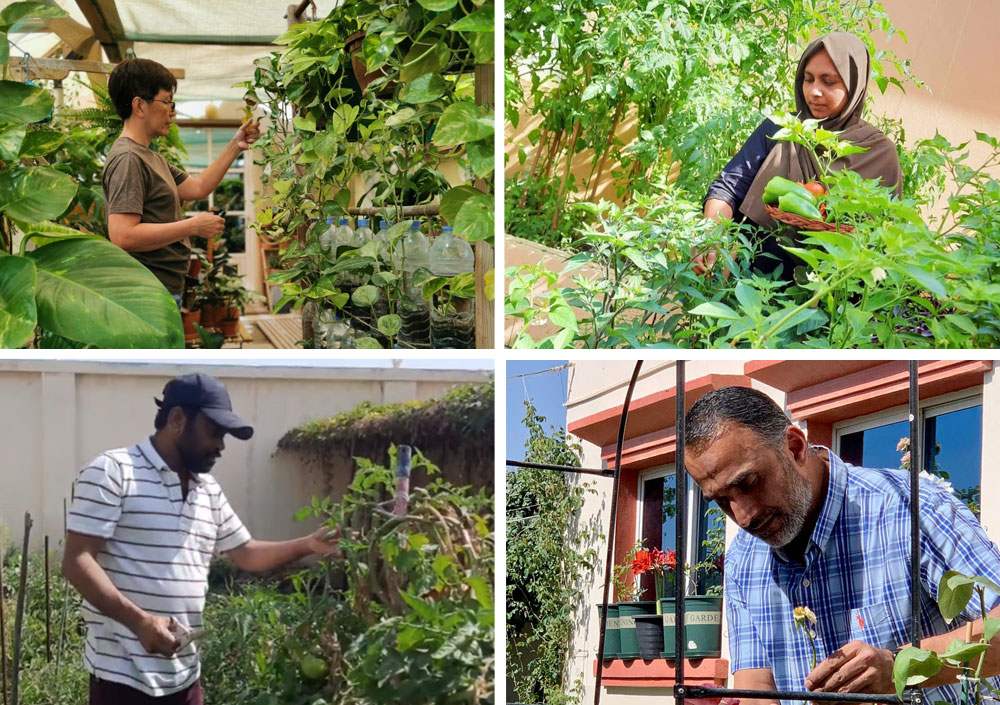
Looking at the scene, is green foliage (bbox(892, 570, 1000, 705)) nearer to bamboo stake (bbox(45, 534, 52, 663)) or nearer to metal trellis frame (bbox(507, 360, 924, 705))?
metal trellis frame (bbox(507, 360, 924, 705))

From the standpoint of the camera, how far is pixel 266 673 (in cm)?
108

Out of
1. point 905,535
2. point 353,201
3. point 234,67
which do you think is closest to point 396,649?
point 905,535

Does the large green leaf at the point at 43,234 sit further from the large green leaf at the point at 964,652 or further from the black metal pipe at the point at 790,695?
the large green leaf at the point at 964,652

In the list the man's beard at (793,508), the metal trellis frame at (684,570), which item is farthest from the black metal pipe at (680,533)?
the man's beard at (793,508)

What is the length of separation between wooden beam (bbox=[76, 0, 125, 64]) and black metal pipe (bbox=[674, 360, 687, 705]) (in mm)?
1635

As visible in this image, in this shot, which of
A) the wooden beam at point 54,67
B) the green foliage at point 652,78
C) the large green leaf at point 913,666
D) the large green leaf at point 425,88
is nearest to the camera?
the large green leaf at point 913,666

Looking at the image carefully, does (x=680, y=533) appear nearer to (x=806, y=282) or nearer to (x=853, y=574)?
(x=853, y=574)

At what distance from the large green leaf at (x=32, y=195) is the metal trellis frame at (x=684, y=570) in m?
0.75

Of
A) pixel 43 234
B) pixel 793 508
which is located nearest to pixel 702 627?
pixel 793 508

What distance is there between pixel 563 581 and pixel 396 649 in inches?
9.2

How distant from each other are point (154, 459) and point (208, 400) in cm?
10

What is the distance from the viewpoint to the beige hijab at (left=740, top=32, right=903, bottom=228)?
108 centimetres

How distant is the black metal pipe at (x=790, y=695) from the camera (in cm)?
96

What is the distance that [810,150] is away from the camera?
3.49ft
